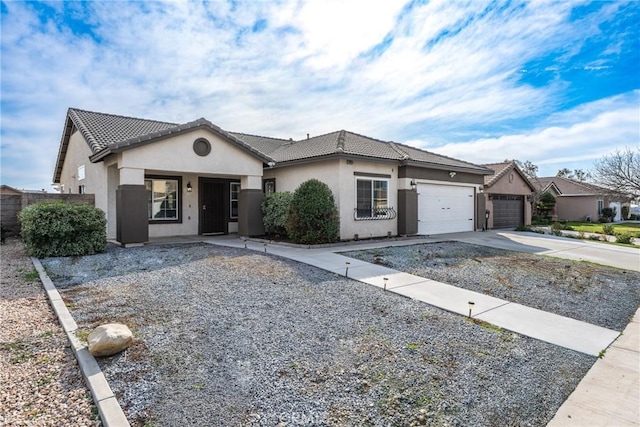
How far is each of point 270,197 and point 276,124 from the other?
9031 millimetres

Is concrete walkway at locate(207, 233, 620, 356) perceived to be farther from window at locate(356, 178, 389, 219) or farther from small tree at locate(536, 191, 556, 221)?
small tree at locate(536, 191, 556, 221)

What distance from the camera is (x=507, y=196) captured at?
22438 mm

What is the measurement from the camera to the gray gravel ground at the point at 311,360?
10.0ft

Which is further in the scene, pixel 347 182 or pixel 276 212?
pixel 276 212

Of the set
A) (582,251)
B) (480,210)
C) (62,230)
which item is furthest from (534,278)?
(62,230)

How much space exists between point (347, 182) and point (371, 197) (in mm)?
1400

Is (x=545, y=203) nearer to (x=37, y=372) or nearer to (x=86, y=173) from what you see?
(x=86, y=173)

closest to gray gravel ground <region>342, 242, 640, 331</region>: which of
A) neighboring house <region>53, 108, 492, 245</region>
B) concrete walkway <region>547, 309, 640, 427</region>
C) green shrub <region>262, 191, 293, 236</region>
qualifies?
concrete walkway <region>547, 309, 640, 427</region>

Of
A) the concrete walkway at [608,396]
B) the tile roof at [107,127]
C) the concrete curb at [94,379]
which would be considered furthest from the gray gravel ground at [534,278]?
the tile roof at [107,127]

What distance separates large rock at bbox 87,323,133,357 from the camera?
3.75 meters

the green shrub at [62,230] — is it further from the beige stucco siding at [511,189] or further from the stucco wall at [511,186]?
the stucco wall at [511,186]

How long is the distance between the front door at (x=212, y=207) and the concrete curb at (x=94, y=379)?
32.7 feet

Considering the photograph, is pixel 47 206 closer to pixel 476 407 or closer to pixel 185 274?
pixel 185 274

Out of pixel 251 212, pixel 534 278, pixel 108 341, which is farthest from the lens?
pixel 251 212
